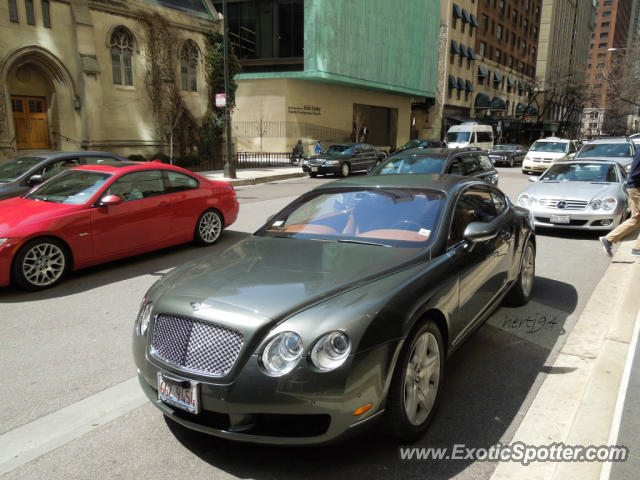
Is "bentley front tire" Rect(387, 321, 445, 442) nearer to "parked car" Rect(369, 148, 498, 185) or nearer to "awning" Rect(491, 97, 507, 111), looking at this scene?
"parked car" Rect(369, 148, 498, 185)

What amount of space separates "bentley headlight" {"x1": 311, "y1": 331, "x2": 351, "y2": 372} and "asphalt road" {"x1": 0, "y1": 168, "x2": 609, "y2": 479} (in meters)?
0.67

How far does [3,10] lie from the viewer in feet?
59.2

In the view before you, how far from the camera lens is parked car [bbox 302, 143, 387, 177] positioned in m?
23.2

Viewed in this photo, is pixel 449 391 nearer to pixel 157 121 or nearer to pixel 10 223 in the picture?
pixel 10 223

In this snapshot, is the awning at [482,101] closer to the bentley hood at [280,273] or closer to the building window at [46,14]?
the building window at [46,14]

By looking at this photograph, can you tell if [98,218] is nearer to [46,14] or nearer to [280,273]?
[280,273]

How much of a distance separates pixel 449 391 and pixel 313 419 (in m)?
1.47

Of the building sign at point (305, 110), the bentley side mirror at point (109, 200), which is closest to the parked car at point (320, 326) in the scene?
the bentley side mirror at point (109, 200)

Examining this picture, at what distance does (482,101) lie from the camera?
58469 millimetres

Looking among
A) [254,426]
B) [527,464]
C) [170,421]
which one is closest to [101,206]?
[170,421]

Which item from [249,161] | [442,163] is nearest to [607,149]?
[442,163]

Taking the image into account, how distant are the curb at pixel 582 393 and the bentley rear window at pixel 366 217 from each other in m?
1.41

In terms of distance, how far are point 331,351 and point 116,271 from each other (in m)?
5.39

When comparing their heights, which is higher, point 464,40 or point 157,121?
point 464,40
